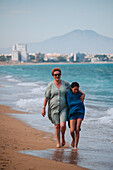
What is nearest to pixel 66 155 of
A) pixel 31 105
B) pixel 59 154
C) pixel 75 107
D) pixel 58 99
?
pixel 59 154

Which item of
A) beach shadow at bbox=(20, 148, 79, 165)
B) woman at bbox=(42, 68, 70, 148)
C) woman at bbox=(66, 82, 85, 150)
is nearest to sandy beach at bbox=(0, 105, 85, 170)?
beach shadow at bbox=(20, 148, 79, 165)

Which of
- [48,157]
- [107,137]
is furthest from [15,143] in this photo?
[107,137]

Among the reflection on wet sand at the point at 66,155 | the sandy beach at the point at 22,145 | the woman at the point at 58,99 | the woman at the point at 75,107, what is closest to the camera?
the sandy beach at the point at 22,145

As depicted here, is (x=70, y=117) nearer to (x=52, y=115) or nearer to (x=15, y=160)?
(x=52, y=115)

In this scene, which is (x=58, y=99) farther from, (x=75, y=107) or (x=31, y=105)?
(x=31, y=105)

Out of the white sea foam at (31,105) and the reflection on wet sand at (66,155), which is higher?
the reflection on wet sand at (66,155)

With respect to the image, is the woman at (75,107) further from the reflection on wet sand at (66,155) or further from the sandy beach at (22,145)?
the sandy beach at (22,145)

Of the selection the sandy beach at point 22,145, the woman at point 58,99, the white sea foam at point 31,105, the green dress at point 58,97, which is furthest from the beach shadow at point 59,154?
the white sea foam at point 31,105

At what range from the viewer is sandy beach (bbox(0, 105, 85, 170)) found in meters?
4.24

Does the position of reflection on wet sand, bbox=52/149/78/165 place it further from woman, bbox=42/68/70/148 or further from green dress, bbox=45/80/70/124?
green dress, bbox=45/80/70/124

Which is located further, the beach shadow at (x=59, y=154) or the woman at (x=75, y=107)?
the woman at (x=75, y=107)

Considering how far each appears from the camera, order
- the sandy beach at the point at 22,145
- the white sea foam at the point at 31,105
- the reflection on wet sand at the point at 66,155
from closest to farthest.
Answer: the sandy beach at the point at 22,145
the reflection on wet sand at the point at 66,155
the white sea foam at the point at 31,105

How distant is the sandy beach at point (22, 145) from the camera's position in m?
4.24

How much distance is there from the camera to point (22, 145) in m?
5.54
